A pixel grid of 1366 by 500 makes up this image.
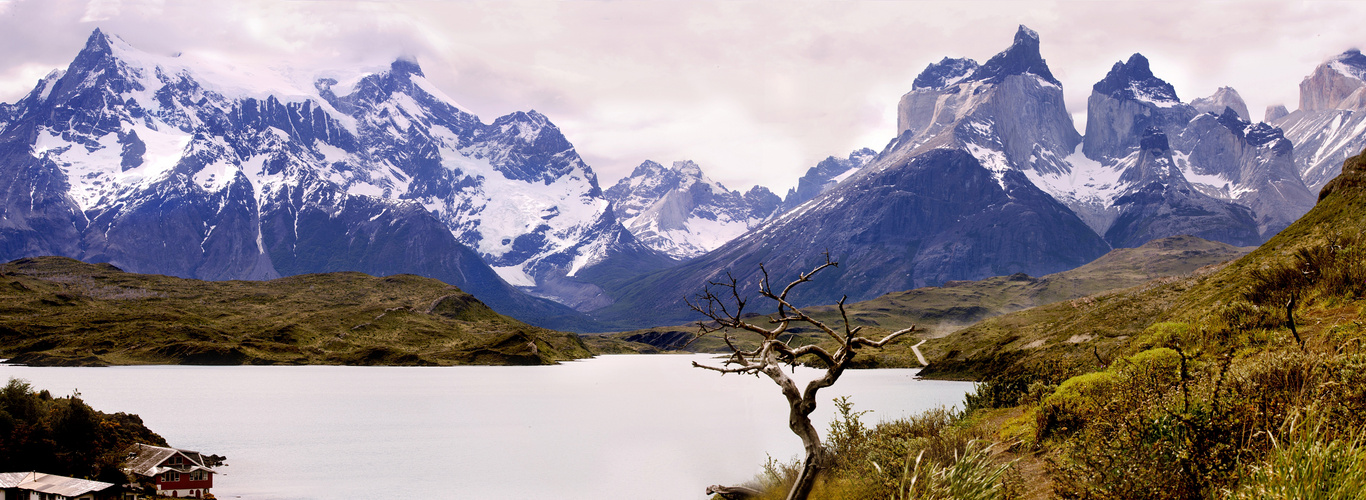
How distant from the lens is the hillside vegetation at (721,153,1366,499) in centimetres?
1073

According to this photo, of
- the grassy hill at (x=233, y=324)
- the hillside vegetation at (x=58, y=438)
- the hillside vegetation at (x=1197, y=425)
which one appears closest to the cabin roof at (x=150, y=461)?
the hillside vegetation at (x=58, y=438)

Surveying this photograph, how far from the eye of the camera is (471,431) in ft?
171

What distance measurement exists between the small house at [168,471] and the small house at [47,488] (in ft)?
9.75

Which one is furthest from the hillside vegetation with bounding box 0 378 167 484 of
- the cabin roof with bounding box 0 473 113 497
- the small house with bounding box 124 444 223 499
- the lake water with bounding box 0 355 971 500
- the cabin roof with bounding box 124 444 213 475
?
the lake water with bounding box 0 355 971 500

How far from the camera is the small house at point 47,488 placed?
73.5ft

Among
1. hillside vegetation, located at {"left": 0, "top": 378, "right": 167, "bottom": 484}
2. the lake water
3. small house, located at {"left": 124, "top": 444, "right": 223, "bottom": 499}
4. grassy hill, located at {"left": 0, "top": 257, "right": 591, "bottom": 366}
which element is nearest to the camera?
hillside vegetation, located at {"left": 0, "top": 378, "right": 167, "bottom": 484}

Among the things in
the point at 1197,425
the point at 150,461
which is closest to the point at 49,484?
the point at 150,461

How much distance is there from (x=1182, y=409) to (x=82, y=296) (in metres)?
202

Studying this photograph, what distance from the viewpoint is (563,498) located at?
30.8 meters

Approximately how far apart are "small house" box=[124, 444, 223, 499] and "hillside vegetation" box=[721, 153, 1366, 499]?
71.1 ft

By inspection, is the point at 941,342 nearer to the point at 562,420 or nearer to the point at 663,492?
the point at 562,420

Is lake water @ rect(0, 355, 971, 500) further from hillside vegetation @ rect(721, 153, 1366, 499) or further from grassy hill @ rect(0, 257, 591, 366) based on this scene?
grassy hill @ rect(0, 257, 591, 366)

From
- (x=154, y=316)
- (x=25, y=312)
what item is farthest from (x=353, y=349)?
(x=25, y=312)

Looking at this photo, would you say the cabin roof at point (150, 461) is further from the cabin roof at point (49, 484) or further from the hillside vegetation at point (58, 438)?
the cabin roof at point (49, 484)
